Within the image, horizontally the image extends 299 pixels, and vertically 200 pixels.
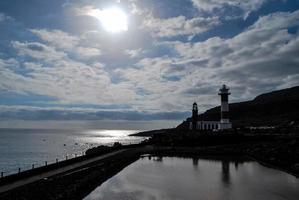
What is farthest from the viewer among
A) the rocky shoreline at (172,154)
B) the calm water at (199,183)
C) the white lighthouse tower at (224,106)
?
the white lighthouse tower at (224,106)

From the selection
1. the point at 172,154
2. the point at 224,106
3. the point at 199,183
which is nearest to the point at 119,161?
the point at 172,154

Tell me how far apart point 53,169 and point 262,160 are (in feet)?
86.5

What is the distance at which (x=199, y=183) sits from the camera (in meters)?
31.8

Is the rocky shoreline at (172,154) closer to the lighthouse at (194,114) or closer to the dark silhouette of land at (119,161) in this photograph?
the dark silhouette of land at (119,161)

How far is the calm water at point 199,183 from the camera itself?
1035 inches

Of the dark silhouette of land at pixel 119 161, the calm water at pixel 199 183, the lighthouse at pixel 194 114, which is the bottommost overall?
the calm water at pixel 199 183

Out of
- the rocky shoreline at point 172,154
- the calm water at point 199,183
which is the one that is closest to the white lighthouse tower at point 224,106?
the rocky shoreline at point 172,154

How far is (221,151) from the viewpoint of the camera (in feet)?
197

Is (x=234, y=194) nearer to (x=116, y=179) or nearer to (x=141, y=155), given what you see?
(x=116, y=179)

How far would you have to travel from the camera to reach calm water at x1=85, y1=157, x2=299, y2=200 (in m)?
26.3

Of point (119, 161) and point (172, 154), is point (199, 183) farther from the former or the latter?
point (172, 154)

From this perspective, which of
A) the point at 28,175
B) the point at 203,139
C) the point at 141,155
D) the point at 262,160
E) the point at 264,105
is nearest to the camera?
the point at 28,175

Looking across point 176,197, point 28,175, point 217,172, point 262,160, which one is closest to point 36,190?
point 28,175

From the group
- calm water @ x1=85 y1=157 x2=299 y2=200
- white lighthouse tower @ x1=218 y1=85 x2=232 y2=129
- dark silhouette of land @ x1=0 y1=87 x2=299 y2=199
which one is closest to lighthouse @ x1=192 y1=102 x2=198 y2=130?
white lighthouse tower @ x1=218 y1=85 x2=232 y2=129
